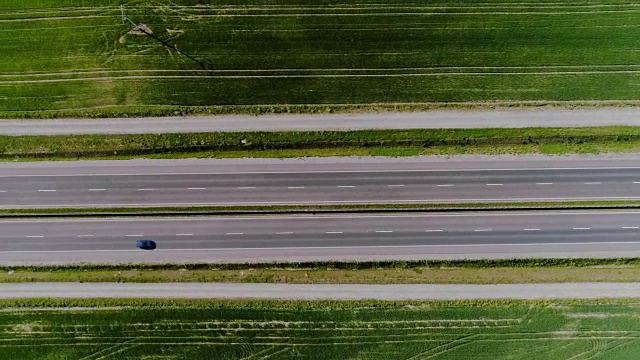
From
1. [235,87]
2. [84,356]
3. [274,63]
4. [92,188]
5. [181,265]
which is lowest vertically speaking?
[84,356]

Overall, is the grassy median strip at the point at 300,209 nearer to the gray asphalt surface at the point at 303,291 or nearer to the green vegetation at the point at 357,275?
the green vegetation at the point at 357,275

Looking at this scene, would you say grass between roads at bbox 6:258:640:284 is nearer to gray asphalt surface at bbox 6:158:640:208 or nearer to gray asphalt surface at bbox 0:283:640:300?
gray asphalt surface at bbox 0:283:640:300

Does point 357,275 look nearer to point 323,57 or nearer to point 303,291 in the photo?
point 303,291

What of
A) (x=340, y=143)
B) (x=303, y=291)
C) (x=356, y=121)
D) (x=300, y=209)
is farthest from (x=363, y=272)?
(x=356, y=121)

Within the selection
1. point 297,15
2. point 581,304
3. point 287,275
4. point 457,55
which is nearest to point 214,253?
point 287,275

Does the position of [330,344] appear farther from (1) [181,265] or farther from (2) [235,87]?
(2) [235,87]

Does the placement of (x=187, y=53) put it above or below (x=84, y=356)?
above
